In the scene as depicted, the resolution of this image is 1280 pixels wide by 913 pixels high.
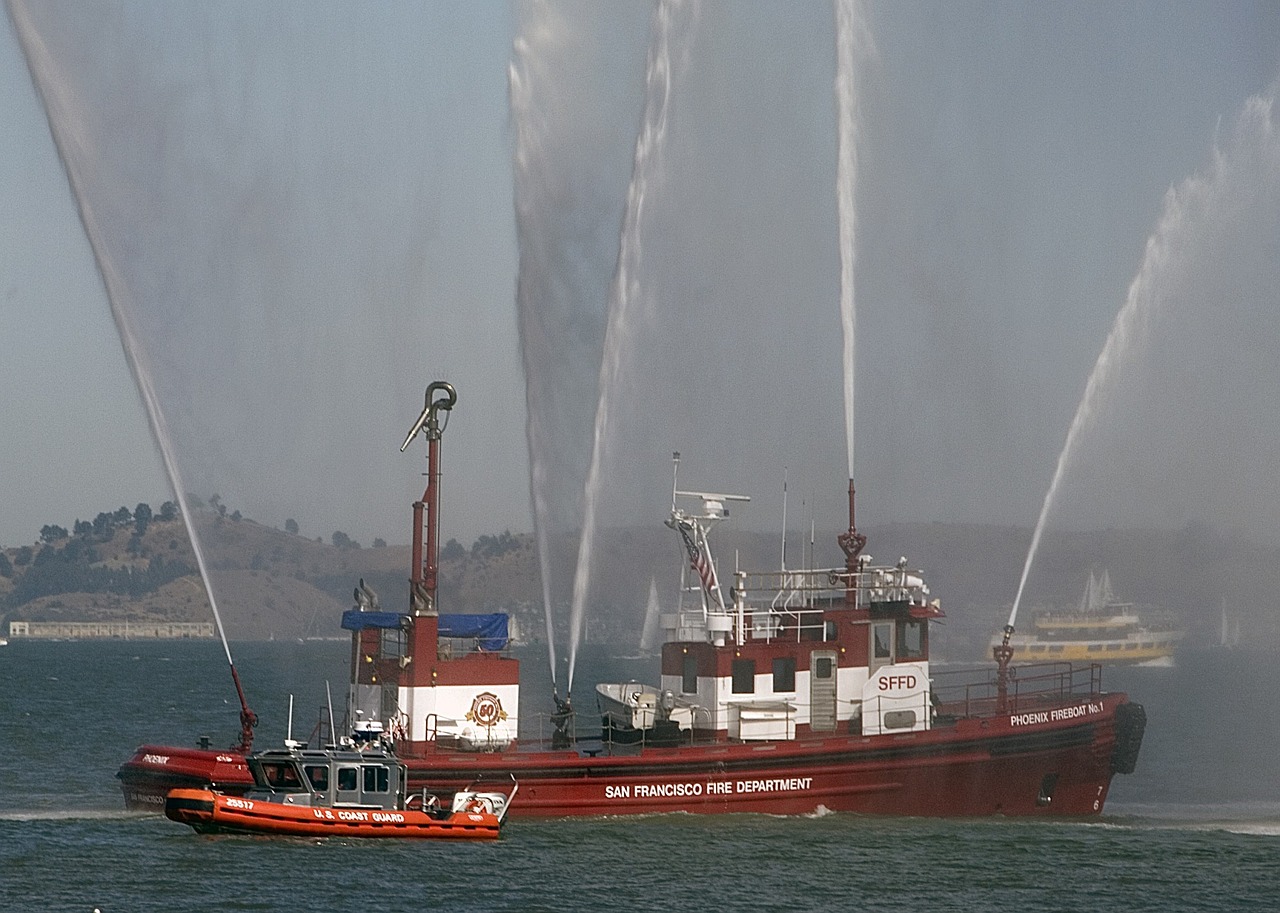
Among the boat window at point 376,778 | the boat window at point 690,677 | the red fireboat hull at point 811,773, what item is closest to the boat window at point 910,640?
the red fireboat hull at point 811,773

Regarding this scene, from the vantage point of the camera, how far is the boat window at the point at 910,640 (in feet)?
124

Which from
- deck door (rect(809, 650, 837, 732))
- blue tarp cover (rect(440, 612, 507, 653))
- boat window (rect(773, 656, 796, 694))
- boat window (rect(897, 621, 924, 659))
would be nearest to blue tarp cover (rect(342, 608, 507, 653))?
blue tarp cover (rect(440, 612, 507, 653))

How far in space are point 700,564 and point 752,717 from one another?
3.52 m

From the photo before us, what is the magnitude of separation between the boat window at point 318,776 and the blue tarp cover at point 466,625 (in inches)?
156

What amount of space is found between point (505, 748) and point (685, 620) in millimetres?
4905

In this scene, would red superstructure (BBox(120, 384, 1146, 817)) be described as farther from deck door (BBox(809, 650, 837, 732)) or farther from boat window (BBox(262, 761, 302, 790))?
boat window (BBox(262, 761, 302, 790))

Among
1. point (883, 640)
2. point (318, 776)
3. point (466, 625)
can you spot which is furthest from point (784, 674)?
point (318, 776)

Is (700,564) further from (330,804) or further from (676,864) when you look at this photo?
(330,804)

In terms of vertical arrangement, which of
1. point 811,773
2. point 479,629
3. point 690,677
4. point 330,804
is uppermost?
point 479,629

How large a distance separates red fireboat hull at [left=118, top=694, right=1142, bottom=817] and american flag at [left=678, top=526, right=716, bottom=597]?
347cm

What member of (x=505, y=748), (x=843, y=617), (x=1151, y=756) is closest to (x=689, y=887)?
(x=505, y=748)

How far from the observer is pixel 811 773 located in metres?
35.4

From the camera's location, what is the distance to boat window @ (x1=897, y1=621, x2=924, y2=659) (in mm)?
37719

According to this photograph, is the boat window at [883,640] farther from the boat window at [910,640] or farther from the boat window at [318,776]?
the boat window at [318,776]
